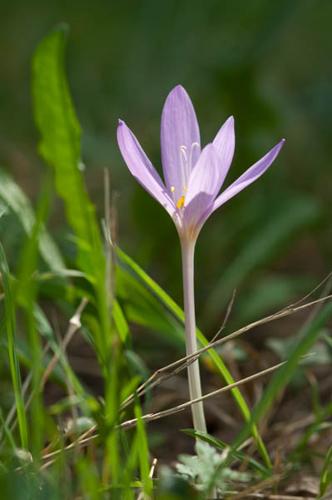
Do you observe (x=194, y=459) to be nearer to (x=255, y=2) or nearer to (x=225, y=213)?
(x=225, y=213)

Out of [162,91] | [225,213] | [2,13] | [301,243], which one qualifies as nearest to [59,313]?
[225,213]

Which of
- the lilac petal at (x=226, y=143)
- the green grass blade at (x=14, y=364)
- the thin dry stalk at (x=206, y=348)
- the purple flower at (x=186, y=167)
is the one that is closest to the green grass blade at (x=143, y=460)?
the thin dry stalk at (x=206, y=348)

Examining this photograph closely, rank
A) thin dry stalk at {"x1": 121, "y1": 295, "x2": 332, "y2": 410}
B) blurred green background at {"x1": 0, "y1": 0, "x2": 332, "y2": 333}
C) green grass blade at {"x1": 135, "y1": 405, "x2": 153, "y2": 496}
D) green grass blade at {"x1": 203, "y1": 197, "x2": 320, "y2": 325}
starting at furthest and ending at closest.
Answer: blurred green background at {"x1": 0, "y1": 0, "x2": 332, "y2": 333} < green grass blade at {"x1": 203, "y1": 197, "x2": 320, "y2": 325} < thin dry stalk at {"x1": 121, "y1": 295, "x2": 332, "y2": 410} < green grass blade at {"x1": 135, "y1": 405, "x2": 153, "y2": 496}

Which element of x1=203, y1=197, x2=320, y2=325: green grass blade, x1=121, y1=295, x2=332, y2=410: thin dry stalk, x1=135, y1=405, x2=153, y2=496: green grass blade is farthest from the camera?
x1=203, y1=197, x2=320, y2=325: green grass blade

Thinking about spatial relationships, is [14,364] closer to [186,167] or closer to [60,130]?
[186,167]

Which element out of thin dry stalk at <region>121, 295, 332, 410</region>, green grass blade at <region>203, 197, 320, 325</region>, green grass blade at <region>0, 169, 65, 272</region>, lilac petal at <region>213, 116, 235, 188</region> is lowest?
green grass blade at <region>203, 197, 320, 325</region>

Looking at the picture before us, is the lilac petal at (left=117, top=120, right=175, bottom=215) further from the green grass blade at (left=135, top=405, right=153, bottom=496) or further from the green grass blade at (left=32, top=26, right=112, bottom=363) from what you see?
the green grass blade at (left=32, top=26, right=112, bottom=363)

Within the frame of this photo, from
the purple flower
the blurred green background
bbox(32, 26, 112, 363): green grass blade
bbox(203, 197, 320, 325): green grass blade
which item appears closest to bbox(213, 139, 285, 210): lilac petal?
the purple flower
